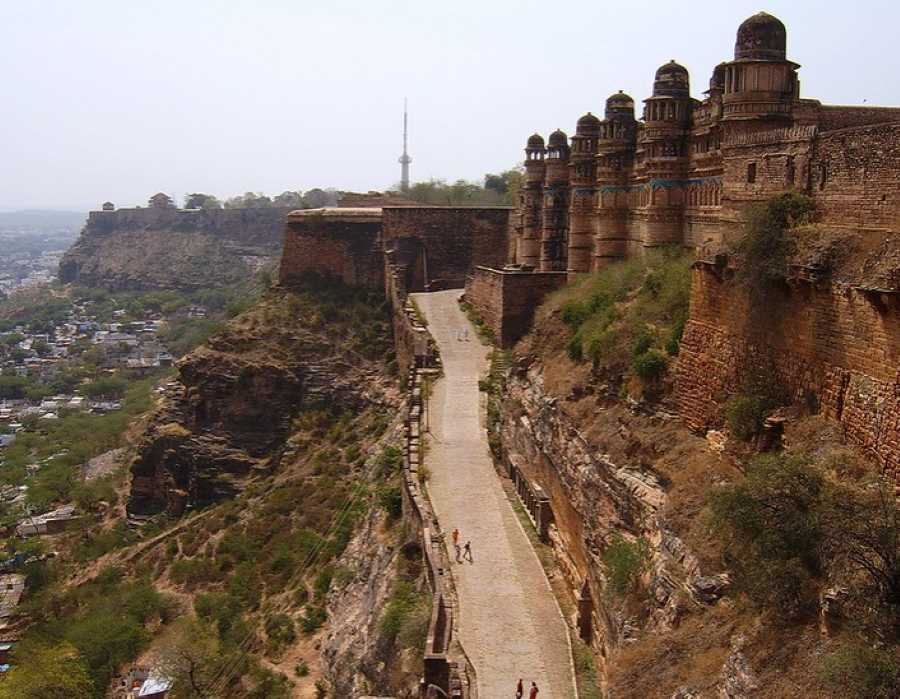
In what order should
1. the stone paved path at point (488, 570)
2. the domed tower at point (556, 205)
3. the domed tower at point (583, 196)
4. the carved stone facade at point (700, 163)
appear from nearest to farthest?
the carved stone facade at point (700, 163) < the stone paved path at point (488, 570) < the domed tower at point (583, 196) < the domed tower at point (556, 205)

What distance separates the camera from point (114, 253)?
103 meters

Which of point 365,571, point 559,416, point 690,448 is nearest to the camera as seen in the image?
point 690,448

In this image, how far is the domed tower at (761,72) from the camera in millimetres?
14375

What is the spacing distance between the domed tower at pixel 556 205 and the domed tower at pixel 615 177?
5340 mm

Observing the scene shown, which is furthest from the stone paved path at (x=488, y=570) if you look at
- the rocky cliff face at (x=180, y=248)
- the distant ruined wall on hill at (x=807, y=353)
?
the rocky cliff face at (x=180, y=248)

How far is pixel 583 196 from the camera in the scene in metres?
26.1

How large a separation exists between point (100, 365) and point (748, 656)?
74519 millimetres

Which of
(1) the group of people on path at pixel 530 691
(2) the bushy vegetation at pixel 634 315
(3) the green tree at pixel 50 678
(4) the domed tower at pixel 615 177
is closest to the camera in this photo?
(1) the group of people on path at pixel 530 691

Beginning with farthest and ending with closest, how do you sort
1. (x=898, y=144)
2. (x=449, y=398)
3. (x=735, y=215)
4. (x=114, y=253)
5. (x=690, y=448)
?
(x=114, y=253) → (x=449, y=398) → (x=735, y=215) → (x=690, y=448) → (x=898, y=144)

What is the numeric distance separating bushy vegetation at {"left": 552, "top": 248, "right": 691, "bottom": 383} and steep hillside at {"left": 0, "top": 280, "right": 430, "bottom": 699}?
5165 mm

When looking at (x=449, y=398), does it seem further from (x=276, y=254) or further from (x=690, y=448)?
(x=276, y=254)

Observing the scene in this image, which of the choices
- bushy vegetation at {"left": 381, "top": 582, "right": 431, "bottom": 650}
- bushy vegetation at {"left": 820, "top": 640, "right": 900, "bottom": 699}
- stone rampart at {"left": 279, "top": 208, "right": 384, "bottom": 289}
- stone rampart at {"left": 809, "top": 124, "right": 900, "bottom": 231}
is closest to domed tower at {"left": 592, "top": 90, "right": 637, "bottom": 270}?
bushy vegetation at {"left": 381, "top": 582, "right": 431, "bottom": 650}

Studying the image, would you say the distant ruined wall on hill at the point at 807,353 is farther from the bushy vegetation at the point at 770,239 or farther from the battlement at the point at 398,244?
the battlement at the point at 398,244

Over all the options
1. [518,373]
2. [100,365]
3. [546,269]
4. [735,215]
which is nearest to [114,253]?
[100,365]
